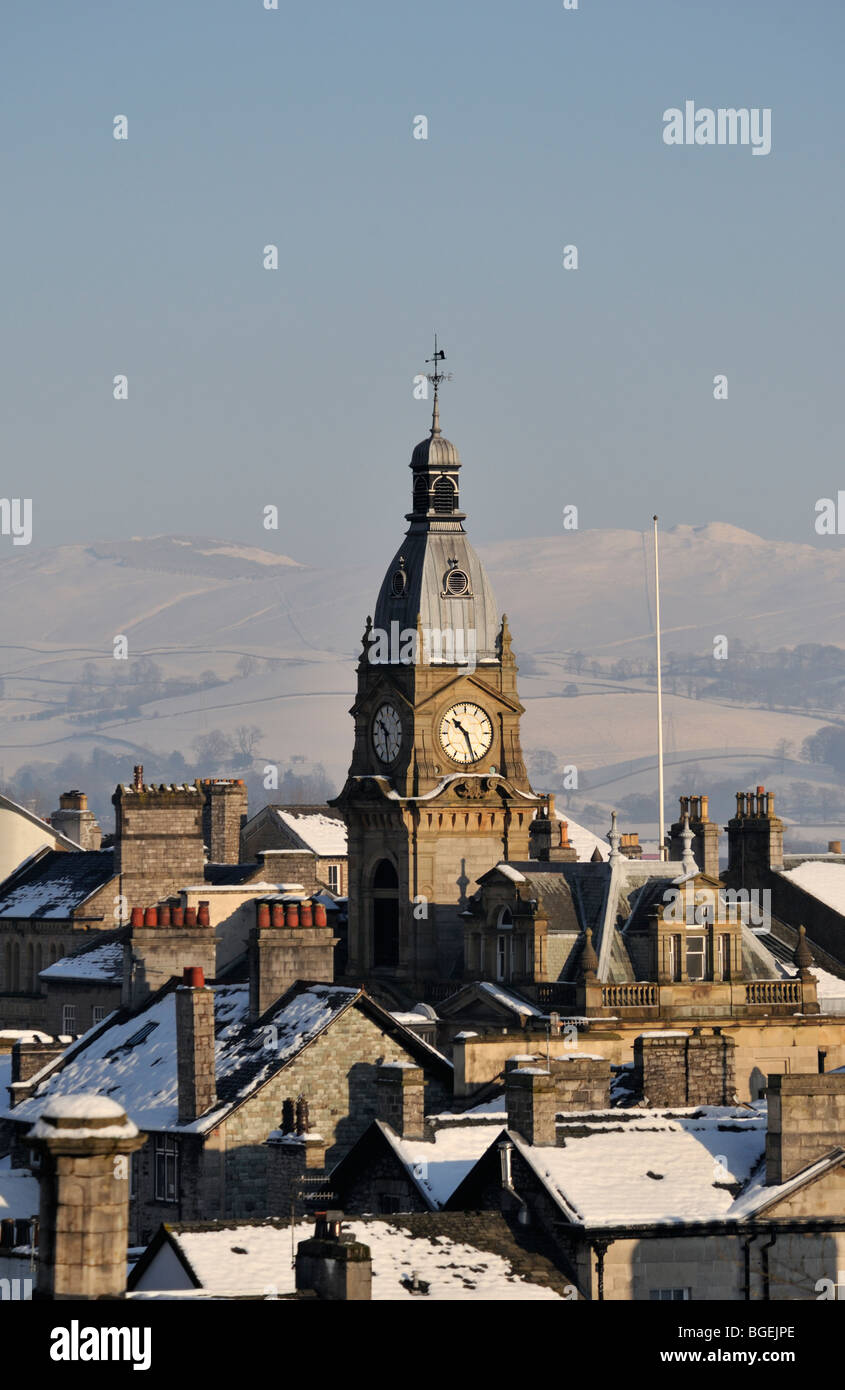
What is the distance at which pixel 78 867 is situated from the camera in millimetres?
140250

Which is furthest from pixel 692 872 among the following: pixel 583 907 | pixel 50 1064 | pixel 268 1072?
pixel 268 1072

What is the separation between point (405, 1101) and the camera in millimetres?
63969

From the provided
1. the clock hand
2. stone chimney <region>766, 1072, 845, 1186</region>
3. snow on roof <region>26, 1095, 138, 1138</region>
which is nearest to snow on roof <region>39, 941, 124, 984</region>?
the clock hand

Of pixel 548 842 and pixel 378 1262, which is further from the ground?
pixel 548 842

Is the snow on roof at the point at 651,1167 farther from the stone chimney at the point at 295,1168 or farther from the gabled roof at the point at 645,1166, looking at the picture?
the stone chimney at the point at 295,1168

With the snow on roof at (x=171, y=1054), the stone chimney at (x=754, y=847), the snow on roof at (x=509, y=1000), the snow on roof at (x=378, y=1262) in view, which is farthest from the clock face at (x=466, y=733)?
the snow on roof at (x=378, y=1262)

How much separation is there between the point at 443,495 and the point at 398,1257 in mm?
69739

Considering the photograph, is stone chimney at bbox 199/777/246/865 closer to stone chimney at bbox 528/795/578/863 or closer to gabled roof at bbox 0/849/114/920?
gabled roof at bbox 0/849/114/920

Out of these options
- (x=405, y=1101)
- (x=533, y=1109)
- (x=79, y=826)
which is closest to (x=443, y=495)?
(x=79, y=826)

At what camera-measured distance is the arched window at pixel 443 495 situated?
121 m

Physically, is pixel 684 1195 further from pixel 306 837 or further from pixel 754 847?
pixel 306 837
